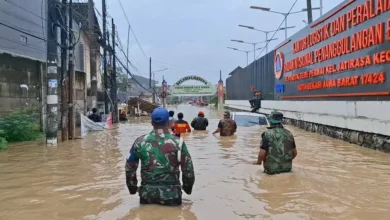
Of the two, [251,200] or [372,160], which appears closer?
[251,200]

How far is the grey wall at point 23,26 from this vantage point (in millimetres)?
17969

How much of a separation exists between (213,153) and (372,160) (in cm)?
388

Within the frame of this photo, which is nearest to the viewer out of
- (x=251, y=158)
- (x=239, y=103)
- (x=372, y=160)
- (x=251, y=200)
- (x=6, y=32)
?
(x=251, y=200)

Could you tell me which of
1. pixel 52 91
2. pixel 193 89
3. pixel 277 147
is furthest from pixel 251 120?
pixel 193 89

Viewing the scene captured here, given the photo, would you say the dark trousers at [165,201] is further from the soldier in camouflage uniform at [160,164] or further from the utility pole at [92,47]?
the utility pole at [92,47]

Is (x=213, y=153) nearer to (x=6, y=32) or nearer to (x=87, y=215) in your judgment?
(x=87, y=215)

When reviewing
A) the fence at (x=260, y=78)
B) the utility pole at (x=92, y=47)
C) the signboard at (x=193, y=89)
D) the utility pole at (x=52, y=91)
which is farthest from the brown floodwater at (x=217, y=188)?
the signboard at (x=193, y=89)

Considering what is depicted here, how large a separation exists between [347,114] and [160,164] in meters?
10.4

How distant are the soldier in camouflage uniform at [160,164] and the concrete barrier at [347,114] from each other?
700cm

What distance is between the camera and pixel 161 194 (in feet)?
16.7

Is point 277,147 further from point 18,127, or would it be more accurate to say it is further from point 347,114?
point 18,127

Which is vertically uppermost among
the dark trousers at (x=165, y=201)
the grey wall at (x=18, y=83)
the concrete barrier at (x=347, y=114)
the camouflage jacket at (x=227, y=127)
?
the grey wall at (x=18, y=83)

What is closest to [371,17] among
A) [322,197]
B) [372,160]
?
[372,160]

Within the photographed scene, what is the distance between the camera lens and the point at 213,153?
1195cm
